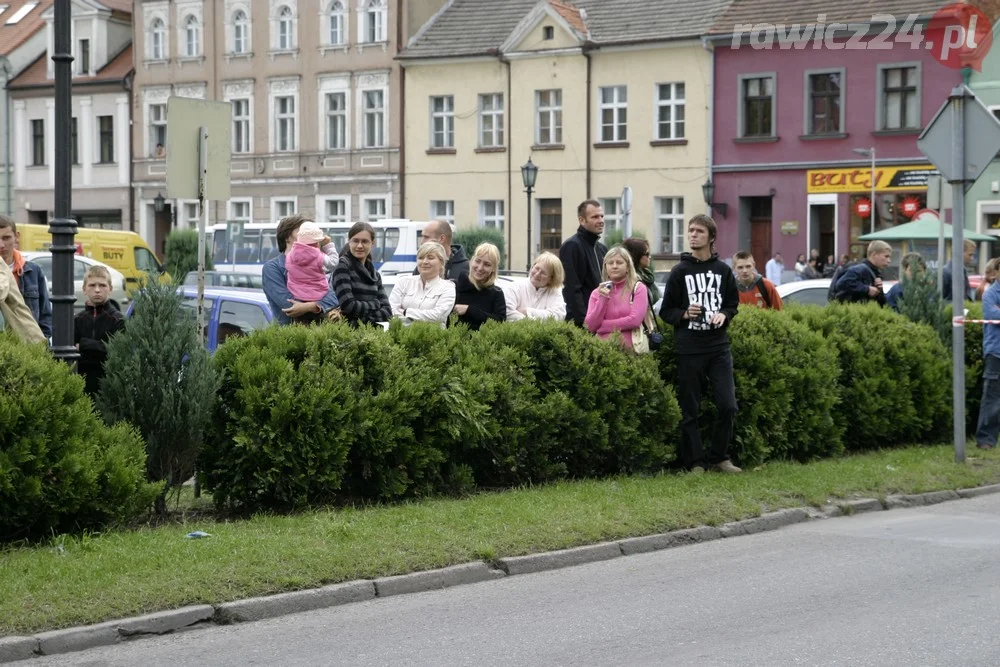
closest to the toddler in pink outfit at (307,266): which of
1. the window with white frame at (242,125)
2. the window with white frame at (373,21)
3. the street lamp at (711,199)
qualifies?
the street lamp at (711,199)

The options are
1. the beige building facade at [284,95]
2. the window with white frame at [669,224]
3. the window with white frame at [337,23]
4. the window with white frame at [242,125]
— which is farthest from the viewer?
the window with white frame at [242,125]

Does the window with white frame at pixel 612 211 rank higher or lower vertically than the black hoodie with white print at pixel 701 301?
higher

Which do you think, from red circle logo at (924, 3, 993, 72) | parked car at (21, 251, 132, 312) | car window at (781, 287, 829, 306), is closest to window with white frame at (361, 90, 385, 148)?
red circle logo at (924, 3, 993, 72)

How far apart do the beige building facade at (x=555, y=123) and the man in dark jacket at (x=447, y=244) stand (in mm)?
34838

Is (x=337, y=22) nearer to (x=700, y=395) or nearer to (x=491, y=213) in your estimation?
(x=491, y=213)

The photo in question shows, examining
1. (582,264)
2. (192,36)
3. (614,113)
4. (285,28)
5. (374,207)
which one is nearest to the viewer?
(582,264)

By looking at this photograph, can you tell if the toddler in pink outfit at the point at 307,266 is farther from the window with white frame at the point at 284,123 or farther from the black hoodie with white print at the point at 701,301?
the window with white frame at the point at 284,123

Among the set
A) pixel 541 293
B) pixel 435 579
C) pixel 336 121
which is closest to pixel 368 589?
pixel 435 579

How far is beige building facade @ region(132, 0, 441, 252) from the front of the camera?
178 ft

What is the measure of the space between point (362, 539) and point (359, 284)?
378 cm

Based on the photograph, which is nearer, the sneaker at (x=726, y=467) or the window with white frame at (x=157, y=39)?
the sneaker at (x=726, y=467)

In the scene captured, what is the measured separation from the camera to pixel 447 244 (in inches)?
540

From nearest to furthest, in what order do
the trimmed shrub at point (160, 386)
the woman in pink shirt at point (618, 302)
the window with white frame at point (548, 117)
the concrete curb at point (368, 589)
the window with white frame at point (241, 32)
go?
1. the concrete curb at point (368, 589)
2. the trimmed shrub at point (160, 386)
3. the woman in pink shirt at point (618, 302)
4. the window with white frame at point (548, 117)
5. the window with white frame at point (241, 32)

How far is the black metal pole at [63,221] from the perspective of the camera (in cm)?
995
